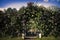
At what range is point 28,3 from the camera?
144cm

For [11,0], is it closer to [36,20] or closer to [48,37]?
[36,20]

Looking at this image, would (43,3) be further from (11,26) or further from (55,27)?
(11,26)

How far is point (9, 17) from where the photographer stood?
143 cm

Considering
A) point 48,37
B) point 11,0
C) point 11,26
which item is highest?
point 11,0

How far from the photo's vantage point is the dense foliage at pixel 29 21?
1421mm

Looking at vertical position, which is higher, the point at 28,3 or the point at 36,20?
the point at 28,3

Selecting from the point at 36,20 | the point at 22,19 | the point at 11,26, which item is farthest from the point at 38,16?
the point at 11,26

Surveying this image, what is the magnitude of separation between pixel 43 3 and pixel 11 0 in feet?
1.00

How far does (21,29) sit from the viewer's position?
1423mm

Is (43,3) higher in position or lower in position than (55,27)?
higher

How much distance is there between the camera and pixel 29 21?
143 cm

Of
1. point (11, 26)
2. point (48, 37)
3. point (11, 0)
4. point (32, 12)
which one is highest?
point (11, 0)

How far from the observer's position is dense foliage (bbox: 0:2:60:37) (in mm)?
1421

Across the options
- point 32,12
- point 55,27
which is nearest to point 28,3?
point 32,12
